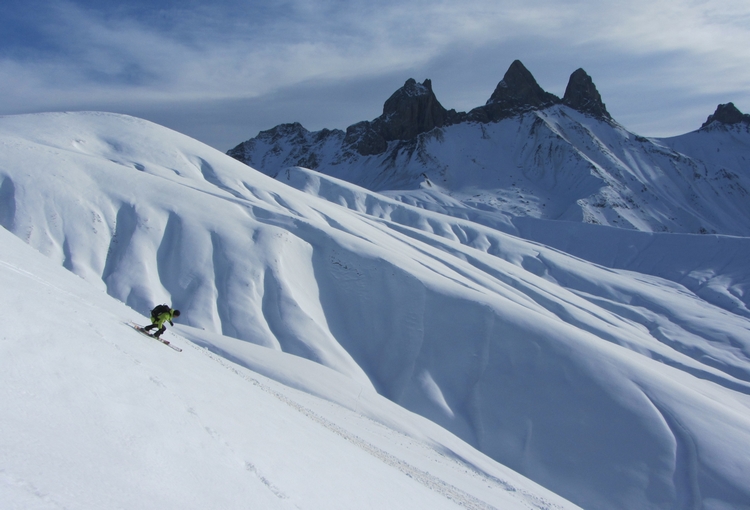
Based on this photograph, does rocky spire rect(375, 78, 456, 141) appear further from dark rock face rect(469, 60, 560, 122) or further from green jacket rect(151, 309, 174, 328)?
green jacket rect(151, 309, 174, 328)

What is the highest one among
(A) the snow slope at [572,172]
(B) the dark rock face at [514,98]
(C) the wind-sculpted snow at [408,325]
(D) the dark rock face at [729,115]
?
(D) the dark rock face at [729,115]

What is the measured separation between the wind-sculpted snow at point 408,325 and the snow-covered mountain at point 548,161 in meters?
71.0

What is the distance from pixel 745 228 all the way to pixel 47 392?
509 feet

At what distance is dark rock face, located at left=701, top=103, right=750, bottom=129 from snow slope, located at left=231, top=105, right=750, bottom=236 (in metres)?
3.78

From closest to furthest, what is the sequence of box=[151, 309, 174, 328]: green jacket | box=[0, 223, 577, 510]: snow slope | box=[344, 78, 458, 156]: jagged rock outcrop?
box=[0, 223, 577, 510]: snow slope < box=[151, 309, 174, 328]: green jacket < box=[344, 78, 458, 156]: jagged rock outcrop

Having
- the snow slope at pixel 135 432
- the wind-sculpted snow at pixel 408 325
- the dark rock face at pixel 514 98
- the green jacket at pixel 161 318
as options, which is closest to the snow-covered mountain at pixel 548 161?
the dark rock face at pixel 514 98

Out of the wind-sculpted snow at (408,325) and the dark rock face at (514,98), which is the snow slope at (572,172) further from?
the wind-sculpted snow at (408,325)

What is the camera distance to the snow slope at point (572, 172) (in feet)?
384

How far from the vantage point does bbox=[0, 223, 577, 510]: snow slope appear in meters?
4.38

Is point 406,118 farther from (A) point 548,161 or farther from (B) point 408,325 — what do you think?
(B) point 408,325

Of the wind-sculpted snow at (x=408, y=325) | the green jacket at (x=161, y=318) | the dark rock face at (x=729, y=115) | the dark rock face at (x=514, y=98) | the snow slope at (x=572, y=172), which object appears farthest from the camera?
the dark rock face at (x=729, y=115)

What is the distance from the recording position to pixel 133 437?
522 cm

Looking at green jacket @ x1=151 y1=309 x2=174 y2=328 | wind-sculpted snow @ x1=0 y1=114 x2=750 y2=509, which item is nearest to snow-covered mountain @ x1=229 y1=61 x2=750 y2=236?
wind-sculpted snow @ x1=0 y1=114 x2=750 y2=509

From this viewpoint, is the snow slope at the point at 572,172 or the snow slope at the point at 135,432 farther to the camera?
the snow slope at the point at 572,172
